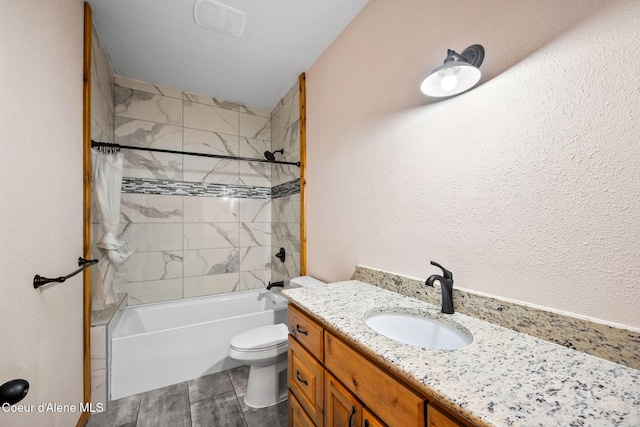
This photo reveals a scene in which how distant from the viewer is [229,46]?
1.98 m

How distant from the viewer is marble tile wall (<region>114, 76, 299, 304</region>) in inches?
96.9

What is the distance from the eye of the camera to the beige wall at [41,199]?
848 millimetres

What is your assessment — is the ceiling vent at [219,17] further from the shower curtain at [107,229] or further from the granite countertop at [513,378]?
the granite countertop at [513,378]

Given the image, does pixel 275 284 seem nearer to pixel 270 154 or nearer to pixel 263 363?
pixel 263 363

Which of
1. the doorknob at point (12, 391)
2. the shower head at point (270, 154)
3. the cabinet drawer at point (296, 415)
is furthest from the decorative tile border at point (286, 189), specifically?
the doorknob at point (12, 391)

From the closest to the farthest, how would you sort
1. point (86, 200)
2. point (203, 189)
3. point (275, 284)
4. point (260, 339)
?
1. point (86, 200)
2. point (260, 339)
3. point (275, 284)
4. point (203, 189)

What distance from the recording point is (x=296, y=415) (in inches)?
47.6

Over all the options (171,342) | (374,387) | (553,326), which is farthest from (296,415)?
(171,342)

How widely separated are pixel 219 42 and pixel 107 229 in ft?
5.35

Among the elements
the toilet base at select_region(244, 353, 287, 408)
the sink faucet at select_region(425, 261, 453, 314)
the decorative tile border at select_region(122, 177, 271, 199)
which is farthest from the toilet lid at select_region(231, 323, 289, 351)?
the decorative tile border at select_region(122, 177, 271, 199)

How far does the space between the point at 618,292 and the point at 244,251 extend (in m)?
2.85

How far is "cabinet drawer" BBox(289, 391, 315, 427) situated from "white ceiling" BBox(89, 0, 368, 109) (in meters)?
2.28

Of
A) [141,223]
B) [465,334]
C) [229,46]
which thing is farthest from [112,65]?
[465,334]

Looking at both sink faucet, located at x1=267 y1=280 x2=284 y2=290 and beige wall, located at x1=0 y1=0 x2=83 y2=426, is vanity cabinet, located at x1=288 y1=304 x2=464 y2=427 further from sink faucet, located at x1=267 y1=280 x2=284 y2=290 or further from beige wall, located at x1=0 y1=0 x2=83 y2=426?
sink faucet, located at x1=267 y1=280 x2=284 y2=290
